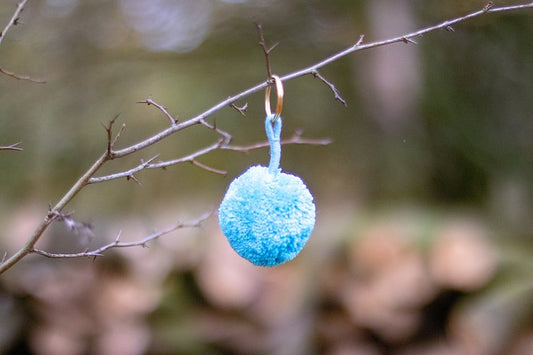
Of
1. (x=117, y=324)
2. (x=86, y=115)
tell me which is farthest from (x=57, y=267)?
(x=86, y=115)

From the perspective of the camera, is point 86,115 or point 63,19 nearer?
point 63,19

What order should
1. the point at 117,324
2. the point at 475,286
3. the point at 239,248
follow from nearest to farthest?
the point at 239,248, the point at 475,286, the point at 117,324

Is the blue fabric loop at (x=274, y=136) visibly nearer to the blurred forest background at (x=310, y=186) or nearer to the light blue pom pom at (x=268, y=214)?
the light blue pom pom at (x=268, y=214)

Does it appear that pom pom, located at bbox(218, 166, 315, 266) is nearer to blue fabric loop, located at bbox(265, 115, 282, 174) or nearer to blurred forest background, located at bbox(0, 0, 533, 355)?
blue fabric loop, located at bbox(265, 115, 282, 174)

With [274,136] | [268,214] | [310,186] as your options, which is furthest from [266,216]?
[310,186]

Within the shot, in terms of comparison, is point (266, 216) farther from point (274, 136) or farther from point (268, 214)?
point (274, 136)

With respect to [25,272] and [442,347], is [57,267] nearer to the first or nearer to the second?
[25,272]

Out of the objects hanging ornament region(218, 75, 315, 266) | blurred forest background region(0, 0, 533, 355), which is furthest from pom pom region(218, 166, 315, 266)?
blurred forest background region(0, 0, 533, 355)

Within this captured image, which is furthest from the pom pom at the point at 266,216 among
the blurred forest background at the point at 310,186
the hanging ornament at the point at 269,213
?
the blurred forest background at the point at 310,186
